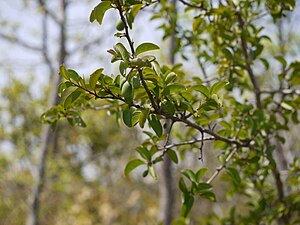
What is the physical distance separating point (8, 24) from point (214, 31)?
12.0 ft

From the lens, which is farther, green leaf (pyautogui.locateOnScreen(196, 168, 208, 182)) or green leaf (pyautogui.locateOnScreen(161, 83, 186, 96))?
green leaf (pyautogui.locateOnScreen(196, 168, 208, 182))

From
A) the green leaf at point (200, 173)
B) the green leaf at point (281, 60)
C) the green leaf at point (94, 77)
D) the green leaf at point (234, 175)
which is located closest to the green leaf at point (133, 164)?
the green leaf at point (200, 173)

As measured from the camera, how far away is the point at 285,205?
1.45m

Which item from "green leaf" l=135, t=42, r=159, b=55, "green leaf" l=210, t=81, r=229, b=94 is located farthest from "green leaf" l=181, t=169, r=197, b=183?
"green leaf" l=135, t=42, r=159, b=55

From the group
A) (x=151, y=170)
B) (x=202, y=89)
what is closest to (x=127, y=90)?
(x=202, y=89)

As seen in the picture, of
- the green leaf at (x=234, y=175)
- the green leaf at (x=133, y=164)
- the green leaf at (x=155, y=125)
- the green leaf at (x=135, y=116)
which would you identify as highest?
the green leaf at (x=135, y=116)

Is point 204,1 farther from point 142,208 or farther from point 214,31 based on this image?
point 142,208

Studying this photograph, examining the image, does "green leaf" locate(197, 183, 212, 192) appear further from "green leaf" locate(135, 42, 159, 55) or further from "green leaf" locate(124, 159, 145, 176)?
"green leaf" locate(135, 42, 159, 55)

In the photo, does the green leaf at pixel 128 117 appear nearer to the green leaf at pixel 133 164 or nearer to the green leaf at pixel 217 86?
the green leaf at pixel 217 86

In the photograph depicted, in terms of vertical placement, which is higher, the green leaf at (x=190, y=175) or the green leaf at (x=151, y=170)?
the green leaf at (x=151, y=170)

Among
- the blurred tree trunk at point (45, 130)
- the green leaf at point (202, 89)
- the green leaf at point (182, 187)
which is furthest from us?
the blurred tree trunk at point (45, 130)

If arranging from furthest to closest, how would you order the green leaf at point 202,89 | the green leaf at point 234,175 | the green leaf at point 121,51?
the green leaf at point 234,175 < the green leaf at point 202,89 < the green leaf at point 121,51

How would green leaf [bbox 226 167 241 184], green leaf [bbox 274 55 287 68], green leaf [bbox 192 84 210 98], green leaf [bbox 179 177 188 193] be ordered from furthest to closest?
green leaf [bbox 274 55 287 68]
green leaf [bbox 226 167 241 184]
green leaf [bbox 179 177 188 193]
green leaf [bbox 192 84 210 98]

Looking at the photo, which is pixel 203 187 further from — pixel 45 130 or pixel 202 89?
pixel 45 130
